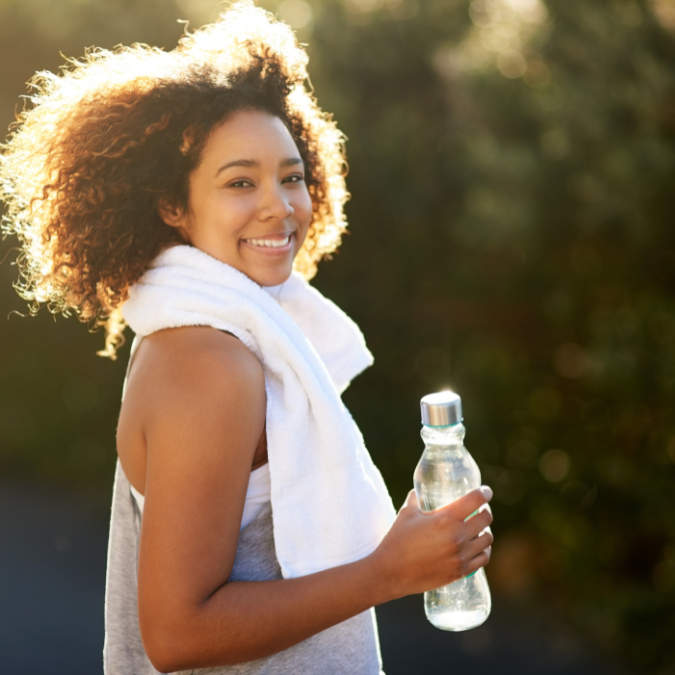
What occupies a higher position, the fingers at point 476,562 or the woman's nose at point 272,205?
the woman's nose at point 272,205

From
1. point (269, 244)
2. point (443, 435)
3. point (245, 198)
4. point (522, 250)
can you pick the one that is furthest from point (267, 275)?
point (522, 250)

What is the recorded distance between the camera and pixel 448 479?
67.6 inches

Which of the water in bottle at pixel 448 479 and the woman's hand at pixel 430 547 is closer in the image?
the woman's hand at pixel 430 547

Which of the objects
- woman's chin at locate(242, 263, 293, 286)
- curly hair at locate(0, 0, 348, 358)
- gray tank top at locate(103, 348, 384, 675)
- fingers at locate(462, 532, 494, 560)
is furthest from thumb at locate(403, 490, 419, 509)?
curly hair at locate(0, 0, 348, 358)

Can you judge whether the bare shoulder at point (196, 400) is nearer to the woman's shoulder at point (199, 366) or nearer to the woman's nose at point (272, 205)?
the woman's shoulder at point (199, 366)

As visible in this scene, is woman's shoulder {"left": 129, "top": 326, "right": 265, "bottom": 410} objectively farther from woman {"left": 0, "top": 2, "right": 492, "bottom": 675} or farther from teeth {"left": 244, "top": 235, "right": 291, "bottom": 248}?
teeth {"left": 244, "top": 235, "right": 291, "bottom": 248}

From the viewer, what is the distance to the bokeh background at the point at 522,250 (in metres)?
3.76

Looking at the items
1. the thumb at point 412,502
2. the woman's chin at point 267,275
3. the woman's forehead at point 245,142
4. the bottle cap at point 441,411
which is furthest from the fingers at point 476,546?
the woman's forehead at point 245,142

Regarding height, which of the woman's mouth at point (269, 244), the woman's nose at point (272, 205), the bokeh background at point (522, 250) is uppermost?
the bokeh background at point (522, 250)

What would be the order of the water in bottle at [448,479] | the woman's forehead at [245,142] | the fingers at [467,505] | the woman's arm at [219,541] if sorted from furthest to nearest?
1. the woman's forehead at [245,142]
2. the water in bottle at [448,479]
3. the fingers at [467,505]
4. the woman's arm at [219,541]

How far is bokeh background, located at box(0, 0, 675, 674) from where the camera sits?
12.3 feet

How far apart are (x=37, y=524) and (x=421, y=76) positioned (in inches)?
153

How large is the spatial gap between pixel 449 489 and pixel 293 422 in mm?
418

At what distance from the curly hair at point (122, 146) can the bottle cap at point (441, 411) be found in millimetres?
695
